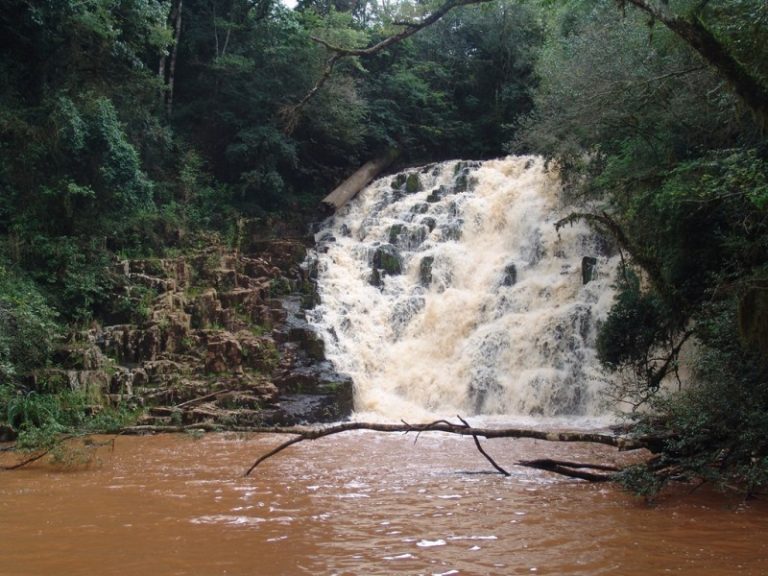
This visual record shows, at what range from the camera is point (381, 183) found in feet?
84.9

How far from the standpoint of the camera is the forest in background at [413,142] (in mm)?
7395

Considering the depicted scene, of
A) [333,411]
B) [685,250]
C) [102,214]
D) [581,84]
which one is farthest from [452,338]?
[102,214]

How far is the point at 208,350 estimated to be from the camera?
52.8 feet

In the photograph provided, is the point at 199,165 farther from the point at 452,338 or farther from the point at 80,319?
the point at 452,338

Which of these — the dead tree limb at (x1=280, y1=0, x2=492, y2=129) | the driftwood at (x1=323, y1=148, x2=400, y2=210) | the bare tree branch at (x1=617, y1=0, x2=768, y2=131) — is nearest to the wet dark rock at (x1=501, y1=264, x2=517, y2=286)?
the driftwood at (x1=323, y1=148, x2=400, y2=210)

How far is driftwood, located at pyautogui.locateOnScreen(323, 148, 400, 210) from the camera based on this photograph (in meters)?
24.8

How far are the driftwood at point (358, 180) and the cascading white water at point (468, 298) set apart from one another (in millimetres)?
1038

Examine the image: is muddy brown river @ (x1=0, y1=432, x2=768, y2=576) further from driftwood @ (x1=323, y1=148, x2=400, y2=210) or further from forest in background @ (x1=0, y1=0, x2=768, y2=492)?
driftwood @ (x1=323, y1=148, x2=400, y2=210)

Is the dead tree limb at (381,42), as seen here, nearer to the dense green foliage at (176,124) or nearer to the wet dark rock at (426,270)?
the dense green foliage at (176,124)

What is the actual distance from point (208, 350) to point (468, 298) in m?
6.76

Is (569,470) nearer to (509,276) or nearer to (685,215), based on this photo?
(685,215)

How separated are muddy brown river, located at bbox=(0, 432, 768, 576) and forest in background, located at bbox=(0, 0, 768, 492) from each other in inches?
35.8

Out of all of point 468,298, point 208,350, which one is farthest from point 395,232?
point 208,350

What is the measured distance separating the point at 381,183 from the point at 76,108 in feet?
37.3
